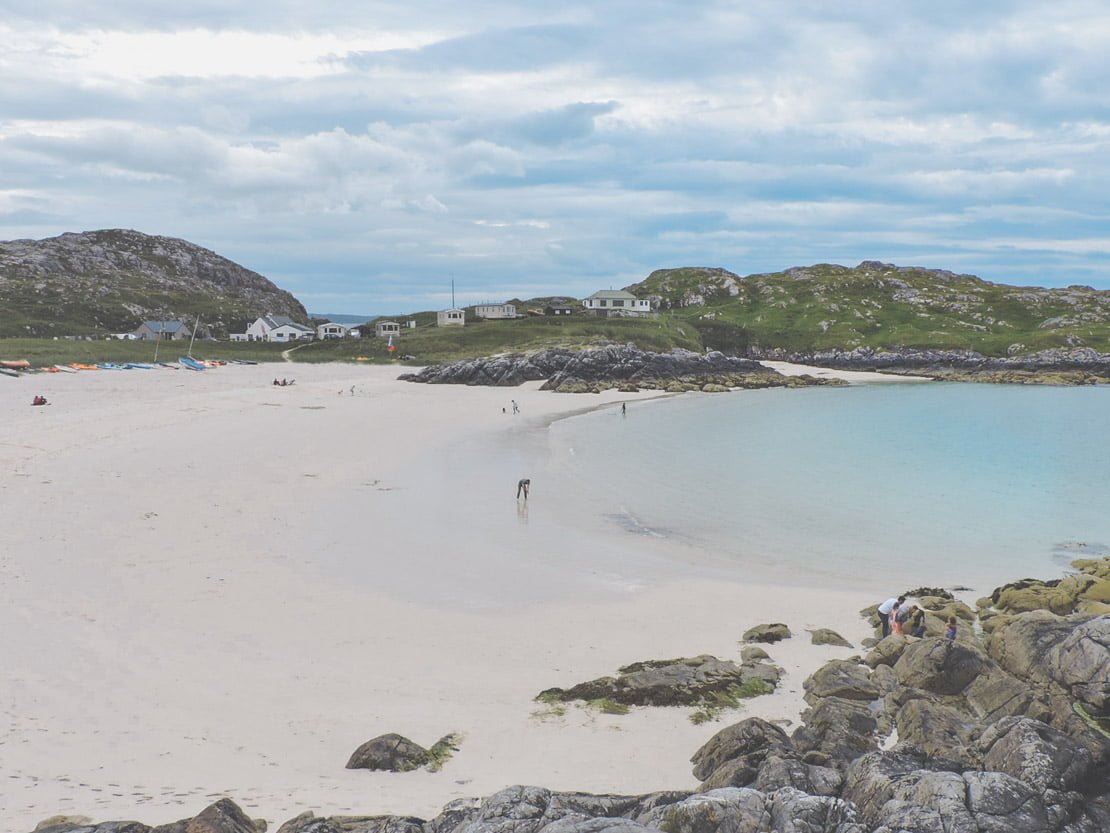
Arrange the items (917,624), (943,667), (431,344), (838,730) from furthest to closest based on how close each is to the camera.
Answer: (431,344), (917,624), (943,667), (838,730)

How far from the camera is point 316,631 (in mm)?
20266

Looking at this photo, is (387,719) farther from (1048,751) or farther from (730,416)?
(730,416)

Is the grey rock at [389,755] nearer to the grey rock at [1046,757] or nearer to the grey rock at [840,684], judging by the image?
the grey rock at [840,684]

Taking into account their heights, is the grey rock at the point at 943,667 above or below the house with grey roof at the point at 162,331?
below

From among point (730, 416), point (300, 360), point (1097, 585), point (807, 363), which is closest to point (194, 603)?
point (1097, 585)

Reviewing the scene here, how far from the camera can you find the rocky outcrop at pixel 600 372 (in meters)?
99.8

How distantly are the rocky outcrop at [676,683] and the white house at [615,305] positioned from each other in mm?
148007

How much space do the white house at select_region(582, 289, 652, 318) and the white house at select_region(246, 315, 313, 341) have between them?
57263mm

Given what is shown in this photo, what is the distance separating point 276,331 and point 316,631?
149 metres

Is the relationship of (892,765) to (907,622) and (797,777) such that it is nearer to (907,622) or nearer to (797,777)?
(797,777)

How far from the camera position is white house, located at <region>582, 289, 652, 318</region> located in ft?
541

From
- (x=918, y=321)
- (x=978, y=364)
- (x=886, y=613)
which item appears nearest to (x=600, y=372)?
(x=978, y=364)

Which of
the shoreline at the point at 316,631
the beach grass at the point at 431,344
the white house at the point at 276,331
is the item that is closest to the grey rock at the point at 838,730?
the shoreline at the point at 316,631

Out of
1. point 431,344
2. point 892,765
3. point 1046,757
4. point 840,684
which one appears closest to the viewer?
point 1046,757
